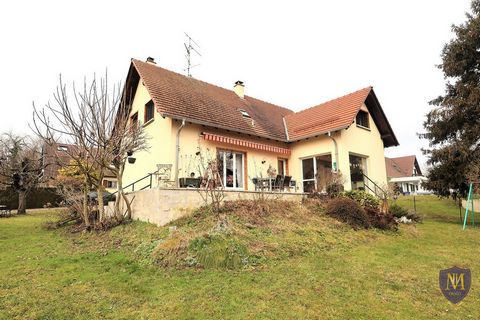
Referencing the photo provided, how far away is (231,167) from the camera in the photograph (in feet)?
60.0

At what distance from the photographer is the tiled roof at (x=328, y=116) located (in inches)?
751

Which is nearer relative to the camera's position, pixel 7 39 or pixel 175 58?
pixel 7 39

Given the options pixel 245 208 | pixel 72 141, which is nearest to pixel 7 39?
pixel 72 141

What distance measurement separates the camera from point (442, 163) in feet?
59.5

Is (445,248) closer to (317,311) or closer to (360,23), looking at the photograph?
(317,311)

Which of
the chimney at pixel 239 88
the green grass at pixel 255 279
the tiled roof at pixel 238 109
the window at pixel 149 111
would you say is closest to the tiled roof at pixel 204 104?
the tiled roof at pixel 238 109

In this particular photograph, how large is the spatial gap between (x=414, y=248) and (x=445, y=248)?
1.17m

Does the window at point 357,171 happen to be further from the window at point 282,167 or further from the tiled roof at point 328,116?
the window at point 282,167

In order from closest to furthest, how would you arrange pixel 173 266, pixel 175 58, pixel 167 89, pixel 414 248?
pixel 173 266, pixel 414 248, pixel 167 89, pixel 175 58

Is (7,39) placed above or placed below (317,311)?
above

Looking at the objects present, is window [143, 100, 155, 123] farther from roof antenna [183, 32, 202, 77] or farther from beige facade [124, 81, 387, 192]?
roof antenna [183, 32, 202, 77]

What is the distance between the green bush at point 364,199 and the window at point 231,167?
6.59m

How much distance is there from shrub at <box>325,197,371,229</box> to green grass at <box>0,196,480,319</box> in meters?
1.28

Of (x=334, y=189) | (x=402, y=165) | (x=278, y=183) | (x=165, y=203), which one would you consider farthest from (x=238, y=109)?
(x=402, y=165)
